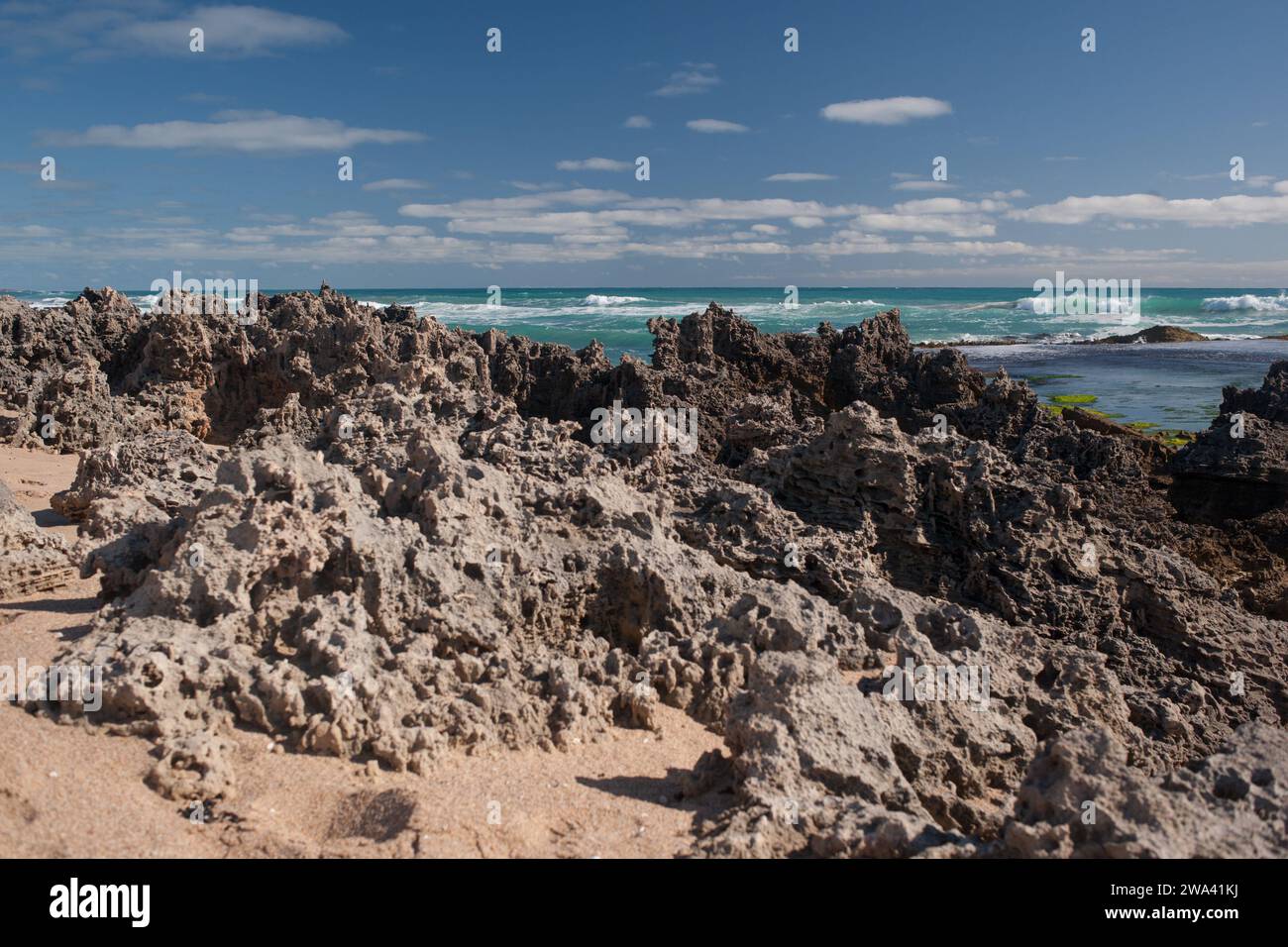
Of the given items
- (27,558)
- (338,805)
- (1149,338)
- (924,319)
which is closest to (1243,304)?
(924,319)

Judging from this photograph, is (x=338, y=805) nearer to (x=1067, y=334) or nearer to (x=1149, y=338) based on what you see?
(x=1149, y=338)

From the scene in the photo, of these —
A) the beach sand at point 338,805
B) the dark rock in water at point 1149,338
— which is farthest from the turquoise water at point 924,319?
the beach sand at point 338,805

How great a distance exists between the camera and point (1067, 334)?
45531 millimetres

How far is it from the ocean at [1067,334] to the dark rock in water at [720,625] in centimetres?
1243

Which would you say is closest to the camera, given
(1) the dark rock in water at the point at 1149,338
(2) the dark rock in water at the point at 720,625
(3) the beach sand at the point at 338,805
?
(3) the beach sand at the point at 338,805

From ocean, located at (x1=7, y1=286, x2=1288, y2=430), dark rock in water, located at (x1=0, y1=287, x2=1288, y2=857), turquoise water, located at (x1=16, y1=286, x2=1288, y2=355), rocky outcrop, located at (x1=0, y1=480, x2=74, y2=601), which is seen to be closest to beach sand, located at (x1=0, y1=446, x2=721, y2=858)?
dark rock in water, located at (x1=0, y1=287, x2=1288, y2=857)

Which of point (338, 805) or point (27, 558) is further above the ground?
point (27, 558)

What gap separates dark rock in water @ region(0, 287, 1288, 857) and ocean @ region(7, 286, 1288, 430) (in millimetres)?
12425

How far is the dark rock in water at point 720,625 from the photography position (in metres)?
3.14

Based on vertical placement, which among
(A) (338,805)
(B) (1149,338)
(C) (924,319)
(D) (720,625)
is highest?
(C) (924,319)

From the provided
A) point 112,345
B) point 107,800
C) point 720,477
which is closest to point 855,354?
point 720,477

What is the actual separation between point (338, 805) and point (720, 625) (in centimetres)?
193

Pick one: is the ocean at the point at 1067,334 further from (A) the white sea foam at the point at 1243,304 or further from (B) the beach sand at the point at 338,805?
(B) the beach sand at the point at 338,805
